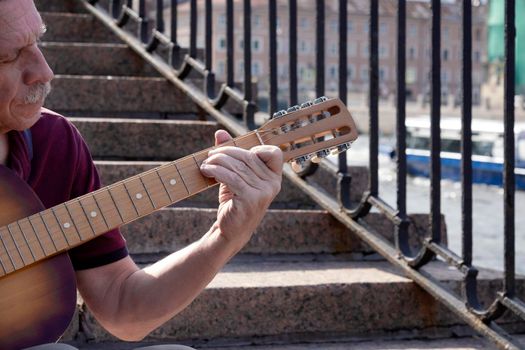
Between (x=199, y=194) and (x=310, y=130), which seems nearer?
(x=310, y=130)

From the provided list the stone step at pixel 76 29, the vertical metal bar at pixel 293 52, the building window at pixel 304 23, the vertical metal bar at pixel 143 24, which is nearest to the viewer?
the vertical metal bar at pixel 293 52

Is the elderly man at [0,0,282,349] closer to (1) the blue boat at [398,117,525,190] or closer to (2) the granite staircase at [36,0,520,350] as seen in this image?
(2) the granite staircase at [36,0,520,350]

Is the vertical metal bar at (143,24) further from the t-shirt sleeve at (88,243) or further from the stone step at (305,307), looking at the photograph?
the t-shirt sleeve at (88,243)

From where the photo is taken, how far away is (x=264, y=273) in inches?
112

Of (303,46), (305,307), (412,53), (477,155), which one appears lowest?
(412,53)

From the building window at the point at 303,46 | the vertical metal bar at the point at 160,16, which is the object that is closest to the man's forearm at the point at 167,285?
the vertical metal bar at the point at 160,16

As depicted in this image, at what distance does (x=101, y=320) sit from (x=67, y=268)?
15 cm

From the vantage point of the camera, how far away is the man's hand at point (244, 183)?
1569 millimetres

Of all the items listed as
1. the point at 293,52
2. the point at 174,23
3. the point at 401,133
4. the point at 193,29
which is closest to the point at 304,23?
the point at 174,23

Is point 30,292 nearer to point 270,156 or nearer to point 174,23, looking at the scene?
point 270,156

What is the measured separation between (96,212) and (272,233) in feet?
4.90

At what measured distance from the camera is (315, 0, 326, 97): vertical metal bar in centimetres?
322

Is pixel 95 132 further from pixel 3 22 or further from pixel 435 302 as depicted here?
pixel 3 22

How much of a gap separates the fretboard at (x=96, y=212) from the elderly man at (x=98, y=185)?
5 cm
